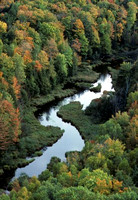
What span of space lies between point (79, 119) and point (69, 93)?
54.6ft

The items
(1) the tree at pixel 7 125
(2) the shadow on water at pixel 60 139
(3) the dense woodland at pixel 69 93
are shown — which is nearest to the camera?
(3) the dense woodland at pixel 69 93

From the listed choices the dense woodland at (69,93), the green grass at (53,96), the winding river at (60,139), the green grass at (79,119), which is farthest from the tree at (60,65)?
the green grass at (79,119)

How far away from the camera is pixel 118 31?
140 m

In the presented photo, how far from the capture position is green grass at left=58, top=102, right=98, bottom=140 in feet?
220

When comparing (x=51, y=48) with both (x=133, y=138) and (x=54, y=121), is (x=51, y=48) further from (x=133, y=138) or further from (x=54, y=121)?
(x=133, y=138)

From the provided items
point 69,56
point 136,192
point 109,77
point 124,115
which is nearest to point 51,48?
point 69,56

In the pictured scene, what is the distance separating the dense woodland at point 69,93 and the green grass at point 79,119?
239 millimetres

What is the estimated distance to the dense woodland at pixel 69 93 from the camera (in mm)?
38719

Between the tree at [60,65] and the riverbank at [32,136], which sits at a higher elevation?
the tree at [60,65]

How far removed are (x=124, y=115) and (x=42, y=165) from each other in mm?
17463

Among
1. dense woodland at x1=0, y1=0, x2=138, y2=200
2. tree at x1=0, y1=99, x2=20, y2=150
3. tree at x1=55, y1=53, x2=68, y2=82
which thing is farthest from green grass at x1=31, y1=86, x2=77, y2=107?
tree at x1=0, y1=99, x2=20, y2=150

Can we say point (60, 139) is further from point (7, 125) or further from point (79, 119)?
point (7, 125)

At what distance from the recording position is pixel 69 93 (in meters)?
88.9

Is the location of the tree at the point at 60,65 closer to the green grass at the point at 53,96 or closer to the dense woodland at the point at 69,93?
the dense woodland at the point at 69,93
